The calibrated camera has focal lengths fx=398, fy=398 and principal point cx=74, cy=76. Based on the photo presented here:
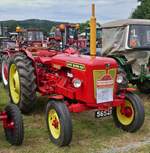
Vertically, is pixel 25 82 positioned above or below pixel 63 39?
below

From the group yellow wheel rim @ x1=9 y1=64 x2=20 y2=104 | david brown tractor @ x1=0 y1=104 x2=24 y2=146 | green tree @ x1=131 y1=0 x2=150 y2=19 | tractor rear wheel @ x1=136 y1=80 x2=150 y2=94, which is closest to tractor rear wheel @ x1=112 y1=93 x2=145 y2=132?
david brown tractor @ x1=0 y1=104 x2=24 y2=146

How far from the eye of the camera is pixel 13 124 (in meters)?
5.60

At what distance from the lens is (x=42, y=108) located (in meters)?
8.18

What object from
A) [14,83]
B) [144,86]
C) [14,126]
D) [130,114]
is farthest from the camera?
[144,86]

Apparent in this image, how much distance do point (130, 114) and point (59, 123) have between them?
134 cm

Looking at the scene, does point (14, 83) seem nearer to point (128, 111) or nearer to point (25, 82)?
point (25, 82)

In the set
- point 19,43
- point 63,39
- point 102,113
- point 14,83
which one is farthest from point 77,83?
point 19,43

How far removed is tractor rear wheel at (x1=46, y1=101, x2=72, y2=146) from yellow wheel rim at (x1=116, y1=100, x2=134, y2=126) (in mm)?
1246

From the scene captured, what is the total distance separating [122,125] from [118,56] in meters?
3.07

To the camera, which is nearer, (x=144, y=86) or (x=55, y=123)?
(x=55, y=123)

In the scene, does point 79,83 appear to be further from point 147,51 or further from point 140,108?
point 147,51

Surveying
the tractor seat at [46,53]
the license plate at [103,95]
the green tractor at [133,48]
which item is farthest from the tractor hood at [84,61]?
the green tractor at [133,48]

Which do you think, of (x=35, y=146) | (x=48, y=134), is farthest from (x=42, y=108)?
(x=35, y=146)

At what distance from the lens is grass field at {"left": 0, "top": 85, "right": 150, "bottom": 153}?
568 centimetres
